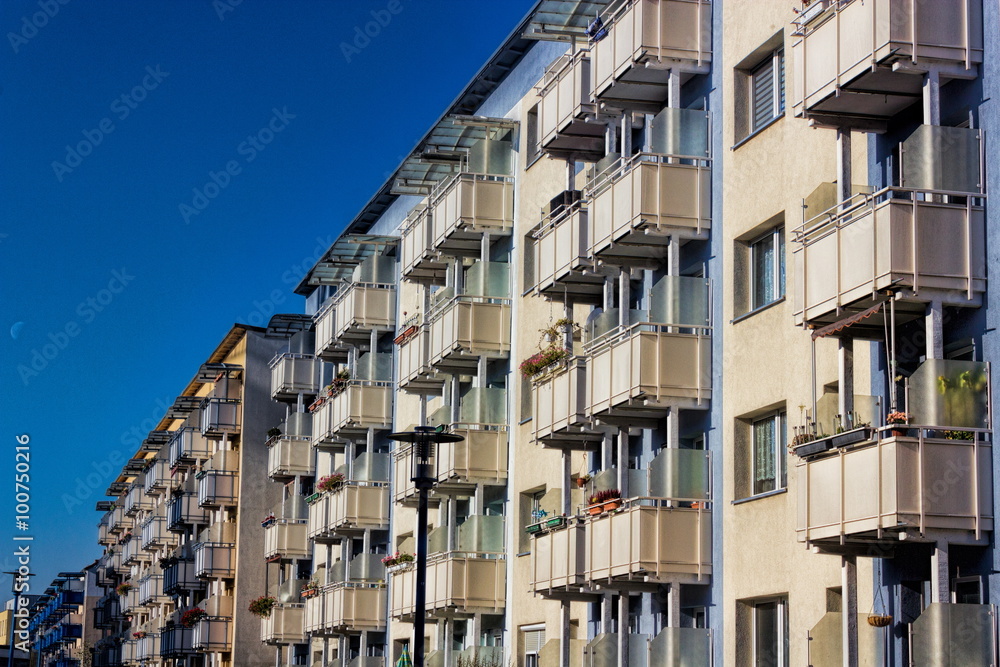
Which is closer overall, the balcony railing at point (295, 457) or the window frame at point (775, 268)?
the window frame at point (775, 268)

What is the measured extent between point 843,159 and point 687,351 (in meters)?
5.82

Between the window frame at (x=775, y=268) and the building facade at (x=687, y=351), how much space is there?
2.3 inches

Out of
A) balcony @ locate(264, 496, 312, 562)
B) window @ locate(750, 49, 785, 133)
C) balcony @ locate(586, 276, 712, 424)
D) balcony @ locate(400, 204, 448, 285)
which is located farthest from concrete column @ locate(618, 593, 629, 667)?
balcony @ locate(264, 496, 312, 562)

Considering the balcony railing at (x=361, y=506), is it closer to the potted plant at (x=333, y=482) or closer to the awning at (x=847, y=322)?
the potted plant at (x=333, y=482)

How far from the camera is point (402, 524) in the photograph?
152 ft

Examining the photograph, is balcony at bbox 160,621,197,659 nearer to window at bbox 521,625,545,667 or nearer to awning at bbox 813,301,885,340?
window at bbox 521,625,545,667

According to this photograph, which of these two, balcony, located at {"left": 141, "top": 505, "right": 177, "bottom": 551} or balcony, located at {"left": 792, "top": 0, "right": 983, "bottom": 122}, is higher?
balcony, located at {"left": 792, "top": 0, "right": 983, "bottom": 122}

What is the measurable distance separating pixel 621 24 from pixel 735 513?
9104mm

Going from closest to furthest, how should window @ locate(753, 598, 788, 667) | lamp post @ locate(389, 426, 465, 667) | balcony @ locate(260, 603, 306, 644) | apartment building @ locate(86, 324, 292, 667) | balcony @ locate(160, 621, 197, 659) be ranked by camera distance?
1. window @ locate(753, 598, 788, 667)
2. lamp post @ locate(389, 426, 465, 667)
3. balcony @ locate(260, 603, 306, 644)
4. apartment building @ locate(86, 324, 292, 667)
5. balcony @ locate(160, 621, 197, 659)

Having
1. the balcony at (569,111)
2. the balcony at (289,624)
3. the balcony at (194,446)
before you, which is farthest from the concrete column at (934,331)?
the balcony at (194,446)

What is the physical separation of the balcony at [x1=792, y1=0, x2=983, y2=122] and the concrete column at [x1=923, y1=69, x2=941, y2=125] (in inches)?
5.4

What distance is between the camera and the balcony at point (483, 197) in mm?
38906

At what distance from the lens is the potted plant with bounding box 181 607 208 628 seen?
223ft

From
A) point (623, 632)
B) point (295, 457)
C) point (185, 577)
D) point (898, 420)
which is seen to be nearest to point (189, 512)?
point (185, 577)
